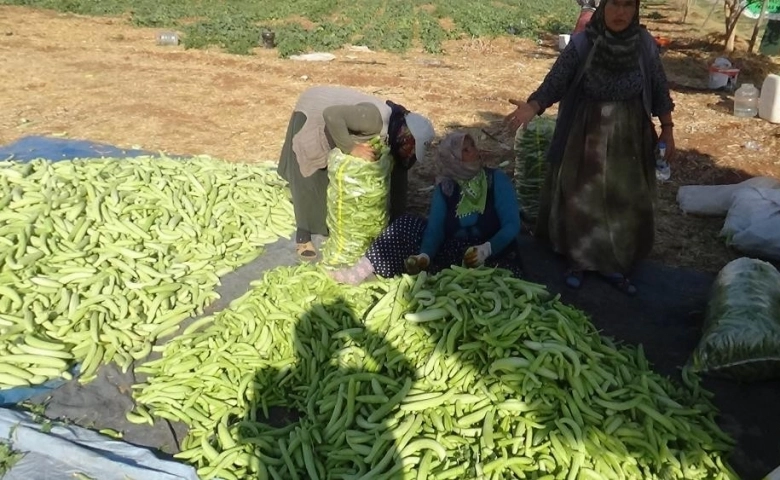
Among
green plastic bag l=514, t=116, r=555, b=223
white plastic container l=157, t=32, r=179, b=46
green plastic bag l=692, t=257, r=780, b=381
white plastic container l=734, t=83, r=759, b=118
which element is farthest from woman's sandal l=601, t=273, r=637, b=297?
white plastic container l=157, t=32, r=179, b=46

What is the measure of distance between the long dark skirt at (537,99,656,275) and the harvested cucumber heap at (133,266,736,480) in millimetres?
1134

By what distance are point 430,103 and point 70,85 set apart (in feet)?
17.3

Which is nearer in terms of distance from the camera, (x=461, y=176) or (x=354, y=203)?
(x=461, y=176)

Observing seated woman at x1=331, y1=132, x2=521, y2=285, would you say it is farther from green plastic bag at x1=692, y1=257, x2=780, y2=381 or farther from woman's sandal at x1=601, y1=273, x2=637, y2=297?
green plastic bag at x1=692, y1=257, x2=780, y2=381

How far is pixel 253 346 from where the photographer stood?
344 cm

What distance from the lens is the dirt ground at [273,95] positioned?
263 inches

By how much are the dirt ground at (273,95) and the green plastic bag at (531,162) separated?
46cm

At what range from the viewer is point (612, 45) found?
376 cm

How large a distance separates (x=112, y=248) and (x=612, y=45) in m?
3.42

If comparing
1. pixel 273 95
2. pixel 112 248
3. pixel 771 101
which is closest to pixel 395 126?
pixel 112 248

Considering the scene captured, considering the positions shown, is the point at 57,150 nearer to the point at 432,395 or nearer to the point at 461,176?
the point at 461,176

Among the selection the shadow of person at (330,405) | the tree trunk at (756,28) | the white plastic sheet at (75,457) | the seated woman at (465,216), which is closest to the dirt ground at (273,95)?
the tree trunk at (756,28)

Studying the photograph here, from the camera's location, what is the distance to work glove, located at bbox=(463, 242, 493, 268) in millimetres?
3711

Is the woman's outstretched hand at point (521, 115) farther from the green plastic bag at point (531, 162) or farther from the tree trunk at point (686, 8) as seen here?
the tree trunk at point (686, 8)
